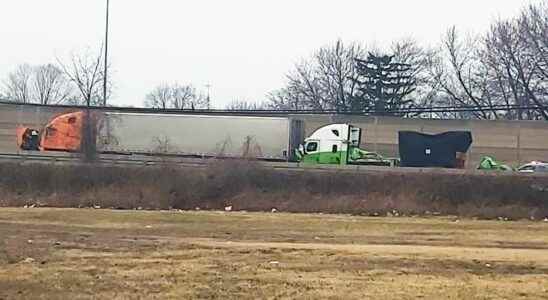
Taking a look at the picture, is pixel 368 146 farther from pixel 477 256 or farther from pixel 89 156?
pixel 477 256

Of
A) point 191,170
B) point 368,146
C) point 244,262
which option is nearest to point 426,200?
point 191,170

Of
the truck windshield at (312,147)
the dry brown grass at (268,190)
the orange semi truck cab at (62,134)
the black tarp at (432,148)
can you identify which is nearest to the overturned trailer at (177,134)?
the orange semi truck cab at (62,134)

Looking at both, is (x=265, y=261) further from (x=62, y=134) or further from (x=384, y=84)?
→ (x=384, y=84)

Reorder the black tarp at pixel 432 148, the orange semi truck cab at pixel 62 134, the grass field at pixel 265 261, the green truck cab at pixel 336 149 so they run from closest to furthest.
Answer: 1. the grass field at pixel 265 261
2. the green truck cab at pixel 336 149
3. the orange semi truck cab at pixel 62 134
4. the black tarp at pixel 432 148

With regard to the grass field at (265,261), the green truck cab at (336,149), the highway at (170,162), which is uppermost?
the green truck cab at (336,149)

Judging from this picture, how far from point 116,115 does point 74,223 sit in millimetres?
25563

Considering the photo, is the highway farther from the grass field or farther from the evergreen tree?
the evergreen tree

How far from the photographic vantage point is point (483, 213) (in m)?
46.6

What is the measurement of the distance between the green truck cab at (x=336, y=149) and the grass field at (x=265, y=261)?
71.9ft

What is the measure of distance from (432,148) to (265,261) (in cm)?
4193

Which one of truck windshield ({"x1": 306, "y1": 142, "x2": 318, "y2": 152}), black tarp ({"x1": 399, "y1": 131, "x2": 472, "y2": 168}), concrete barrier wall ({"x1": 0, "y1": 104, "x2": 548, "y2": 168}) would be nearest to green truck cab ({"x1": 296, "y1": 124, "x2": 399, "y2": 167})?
truck windshield ({"x1": 306, "y1": 142, "x2": 318, "y2": 152})

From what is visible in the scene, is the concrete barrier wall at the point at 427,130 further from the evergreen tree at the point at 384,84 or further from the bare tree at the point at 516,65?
the evergreen tree at the point at 384,84

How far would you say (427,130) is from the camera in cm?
6475

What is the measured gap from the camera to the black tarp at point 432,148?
198 ft
